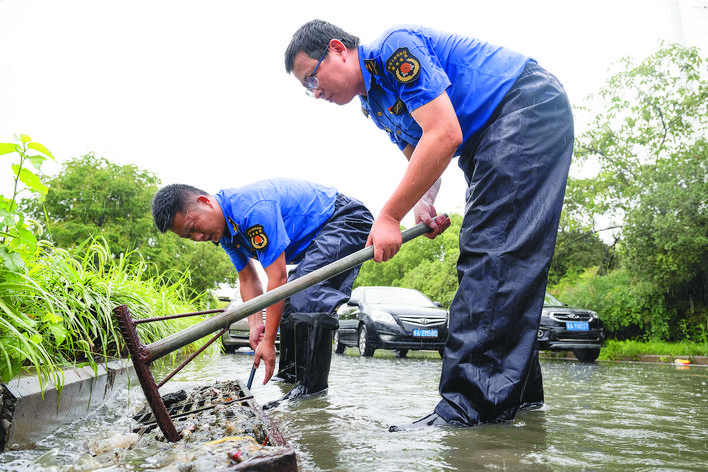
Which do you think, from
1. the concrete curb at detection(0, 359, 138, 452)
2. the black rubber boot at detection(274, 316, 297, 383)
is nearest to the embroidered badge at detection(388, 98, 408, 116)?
the concrete curb at detection(0, 359, 138, 452)

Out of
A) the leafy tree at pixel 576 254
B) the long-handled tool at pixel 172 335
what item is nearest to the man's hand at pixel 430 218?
the long-handled tool at pixel 172 335

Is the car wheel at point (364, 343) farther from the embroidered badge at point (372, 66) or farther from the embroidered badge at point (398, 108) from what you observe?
the embroidered badge at point (372, 66)

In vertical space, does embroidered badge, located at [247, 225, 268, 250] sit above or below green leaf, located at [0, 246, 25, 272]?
above

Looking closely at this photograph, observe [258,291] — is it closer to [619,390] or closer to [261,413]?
[261,413]

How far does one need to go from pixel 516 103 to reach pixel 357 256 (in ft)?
3.11

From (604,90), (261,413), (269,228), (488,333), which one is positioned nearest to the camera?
(261,413)

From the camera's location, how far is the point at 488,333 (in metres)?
2.19

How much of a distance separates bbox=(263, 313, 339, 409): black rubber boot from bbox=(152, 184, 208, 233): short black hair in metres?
0.97

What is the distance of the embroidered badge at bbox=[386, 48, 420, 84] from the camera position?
86.4 inches

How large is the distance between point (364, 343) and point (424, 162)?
7453 mm

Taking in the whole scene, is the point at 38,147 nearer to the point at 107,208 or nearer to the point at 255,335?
the point at 255,335

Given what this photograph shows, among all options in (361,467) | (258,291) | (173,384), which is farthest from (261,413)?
(173,384)

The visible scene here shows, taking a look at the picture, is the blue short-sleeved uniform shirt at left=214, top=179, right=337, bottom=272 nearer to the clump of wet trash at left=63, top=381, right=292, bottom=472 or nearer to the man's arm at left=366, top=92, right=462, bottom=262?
the clump of wet trash at left=63, top=381, right=292, bottom=472

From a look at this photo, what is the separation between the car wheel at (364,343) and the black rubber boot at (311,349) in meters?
5.54
